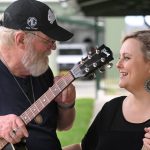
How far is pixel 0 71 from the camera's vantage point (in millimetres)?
2990

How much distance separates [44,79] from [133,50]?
0.58 meters

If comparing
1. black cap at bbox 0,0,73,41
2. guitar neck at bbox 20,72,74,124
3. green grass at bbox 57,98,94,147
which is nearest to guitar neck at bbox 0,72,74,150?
guitar neck at bbox 20,72,74,124

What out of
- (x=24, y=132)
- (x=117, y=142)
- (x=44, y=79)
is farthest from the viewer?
(x=44, y=79)

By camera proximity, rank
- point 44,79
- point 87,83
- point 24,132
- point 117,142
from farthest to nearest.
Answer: point 87,83 → point 44,79 → point 117,142 → point 24,132

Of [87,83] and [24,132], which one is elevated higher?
[24,132]

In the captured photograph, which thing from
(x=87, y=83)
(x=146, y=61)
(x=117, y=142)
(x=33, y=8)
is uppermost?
(x=33, y=8)

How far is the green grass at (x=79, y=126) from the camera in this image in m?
9.05

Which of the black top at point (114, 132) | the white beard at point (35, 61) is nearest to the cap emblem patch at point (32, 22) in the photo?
the white beard at point (35, 61)

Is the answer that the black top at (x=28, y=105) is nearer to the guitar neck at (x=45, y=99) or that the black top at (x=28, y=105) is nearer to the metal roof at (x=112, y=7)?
the guitar neck at (x=45, y=99)

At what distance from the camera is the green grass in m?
9.05

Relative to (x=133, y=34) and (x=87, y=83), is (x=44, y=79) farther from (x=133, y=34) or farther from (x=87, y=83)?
(x=87, y=83)

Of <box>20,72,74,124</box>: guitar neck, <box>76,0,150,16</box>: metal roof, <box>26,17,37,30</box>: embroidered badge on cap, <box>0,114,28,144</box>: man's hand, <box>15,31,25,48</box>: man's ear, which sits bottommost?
<box>76,0,150,16</box>: metal roof

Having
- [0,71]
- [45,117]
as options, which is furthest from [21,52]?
[45,117]

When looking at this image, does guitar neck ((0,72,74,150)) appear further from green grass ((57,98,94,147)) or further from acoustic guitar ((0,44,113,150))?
green grass ((57,98,94,147))
